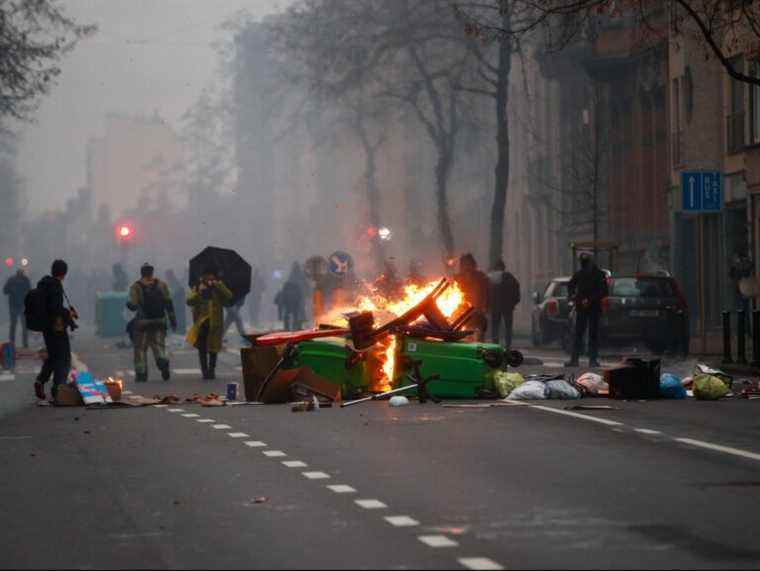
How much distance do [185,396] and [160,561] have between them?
1690 cm

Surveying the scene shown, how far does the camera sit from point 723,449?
16.7m

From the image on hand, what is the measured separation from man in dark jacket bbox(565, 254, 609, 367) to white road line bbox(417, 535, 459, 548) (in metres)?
22.0

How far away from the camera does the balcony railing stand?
1898 inches

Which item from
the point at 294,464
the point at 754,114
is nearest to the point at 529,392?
the point at 294,464

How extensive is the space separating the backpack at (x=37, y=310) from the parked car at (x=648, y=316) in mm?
13414

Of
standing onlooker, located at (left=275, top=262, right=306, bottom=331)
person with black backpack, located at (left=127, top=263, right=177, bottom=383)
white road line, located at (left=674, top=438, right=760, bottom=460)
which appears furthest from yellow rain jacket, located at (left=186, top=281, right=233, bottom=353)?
standing onlooker, located at (left=275, top=262, right=306, bottom=331)

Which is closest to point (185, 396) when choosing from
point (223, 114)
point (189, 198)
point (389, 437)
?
point (389, 437)

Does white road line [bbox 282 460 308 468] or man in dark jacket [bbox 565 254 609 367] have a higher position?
man in dark jacket [bbox 565 254 609 367]

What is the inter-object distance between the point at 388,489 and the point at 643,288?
25.7 m

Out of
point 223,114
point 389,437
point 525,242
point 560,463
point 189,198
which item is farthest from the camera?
point 189,198

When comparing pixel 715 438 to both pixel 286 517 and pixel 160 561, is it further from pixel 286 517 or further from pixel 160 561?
pixel 160 561

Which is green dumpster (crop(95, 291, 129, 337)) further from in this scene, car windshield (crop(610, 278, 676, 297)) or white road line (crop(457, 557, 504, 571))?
white road line (crop(457, 557, 504, 571))

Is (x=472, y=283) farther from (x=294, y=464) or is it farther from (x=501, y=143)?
(x=294, y=464)

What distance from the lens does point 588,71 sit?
5938 cm
